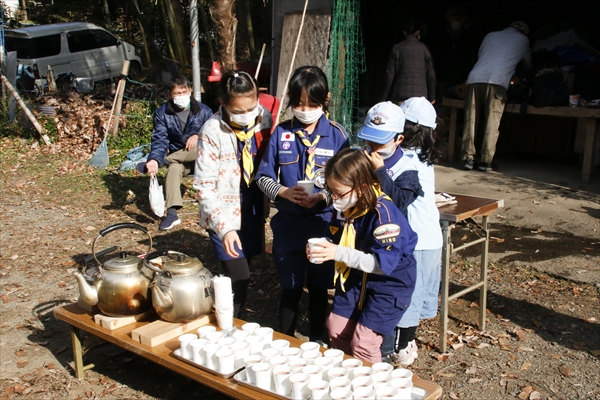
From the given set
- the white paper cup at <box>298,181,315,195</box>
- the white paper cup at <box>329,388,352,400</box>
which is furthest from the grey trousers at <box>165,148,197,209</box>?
the white paper cup at <box>329,388,352,400</box>

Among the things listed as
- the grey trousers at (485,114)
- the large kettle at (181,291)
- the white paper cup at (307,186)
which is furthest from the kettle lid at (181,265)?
the grey trousers at (485,114)

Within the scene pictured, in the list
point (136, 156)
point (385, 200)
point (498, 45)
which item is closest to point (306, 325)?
point (385, 200)

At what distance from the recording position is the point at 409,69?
8180 millimetres

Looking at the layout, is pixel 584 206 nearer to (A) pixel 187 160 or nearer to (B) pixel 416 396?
(A) pixel 187 160

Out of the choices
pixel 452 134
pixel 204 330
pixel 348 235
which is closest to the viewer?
pixel 348 235

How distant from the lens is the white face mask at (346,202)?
307 centimetres

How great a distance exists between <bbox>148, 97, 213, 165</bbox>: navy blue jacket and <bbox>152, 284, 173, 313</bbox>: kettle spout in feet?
12.5

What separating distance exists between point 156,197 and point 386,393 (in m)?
4.78

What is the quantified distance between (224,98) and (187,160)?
3.54 metres

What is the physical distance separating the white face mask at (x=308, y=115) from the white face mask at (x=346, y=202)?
674 mm

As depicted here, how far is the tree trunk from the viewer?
33.0ft

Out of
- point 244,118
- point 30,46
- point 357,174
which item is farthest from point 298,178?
point 30,46

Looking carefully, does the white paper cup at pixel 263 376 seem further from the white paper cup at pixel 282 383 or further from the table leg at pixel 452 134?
the table leg at pixel 452 134

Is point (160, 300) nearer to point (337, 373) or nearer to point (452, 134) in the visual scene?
point (337, 373)
